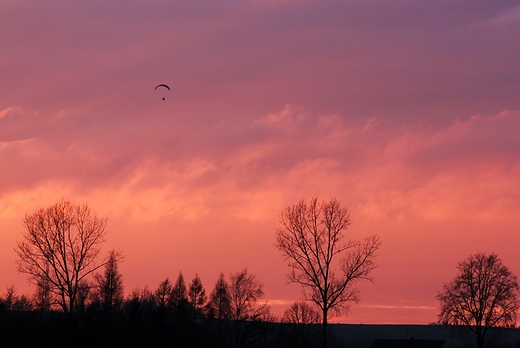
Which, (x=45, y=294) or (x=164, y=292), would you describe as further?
(x=164, y=292)

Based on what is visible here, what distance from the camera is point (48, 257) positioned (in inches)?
2908

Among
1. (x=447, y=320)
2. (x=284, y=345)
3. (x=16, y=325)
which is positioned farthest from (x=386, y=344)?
(x=16, y=325)

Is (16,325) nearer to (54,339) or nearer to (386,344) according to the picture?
(54,339)

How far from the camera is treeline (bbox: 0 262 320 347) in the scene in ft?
310

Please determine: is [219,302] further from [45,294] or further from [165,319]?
[45,294]

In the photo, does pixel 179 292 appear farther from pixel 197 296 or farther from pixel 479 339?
pixel 479 339

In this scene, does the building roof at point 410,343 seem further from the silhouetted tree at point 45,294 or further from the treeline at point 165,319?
the silhouetted tree at point 45,294

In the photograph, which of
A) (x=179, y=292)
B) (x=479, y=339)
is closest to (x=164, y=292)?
(x=179, y=292)

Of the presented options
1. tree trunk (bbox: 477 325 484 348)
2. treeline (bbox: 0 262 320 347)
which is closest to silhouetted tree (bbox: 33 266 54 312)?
treeline (bbox: 0 262 320 347)

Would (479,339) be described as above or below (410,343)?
above

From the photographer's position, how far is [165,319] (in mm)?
125250

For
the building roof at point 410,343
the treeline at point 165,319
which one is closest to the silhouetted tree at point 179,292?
the treeline at point 165,319

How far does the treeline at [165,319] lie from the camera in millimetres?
94500

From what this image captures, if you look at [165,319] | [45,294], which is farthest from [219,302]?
[45,294]
